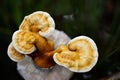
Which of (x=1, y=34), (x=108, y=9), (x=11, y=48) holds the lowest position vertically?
(x=108, y=9)

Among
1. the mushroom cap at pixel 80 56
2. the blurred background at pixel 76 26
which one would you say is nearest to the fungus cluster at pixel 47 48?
the mushroom cap at pixel 80 56

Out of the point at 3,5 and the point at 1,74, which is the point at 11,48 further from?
the point at 3,5

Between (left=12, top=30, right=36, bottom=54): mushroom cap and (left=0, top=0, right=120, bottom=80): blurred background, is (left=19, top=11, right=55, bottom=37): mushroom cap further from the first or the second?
(left=0, top=0, right=120, bottom=80): blurred background

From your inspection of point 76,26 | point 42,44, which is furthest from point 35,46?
point 76,26

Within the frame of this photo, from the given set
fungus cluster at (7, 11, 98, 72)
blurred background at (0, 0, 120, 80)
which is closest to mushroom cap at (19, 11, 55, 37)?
fungus cluster at (7, 11, 98, 72)

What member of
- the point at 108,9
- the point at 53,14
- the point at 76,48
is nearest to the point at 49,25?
the point at 76,48
